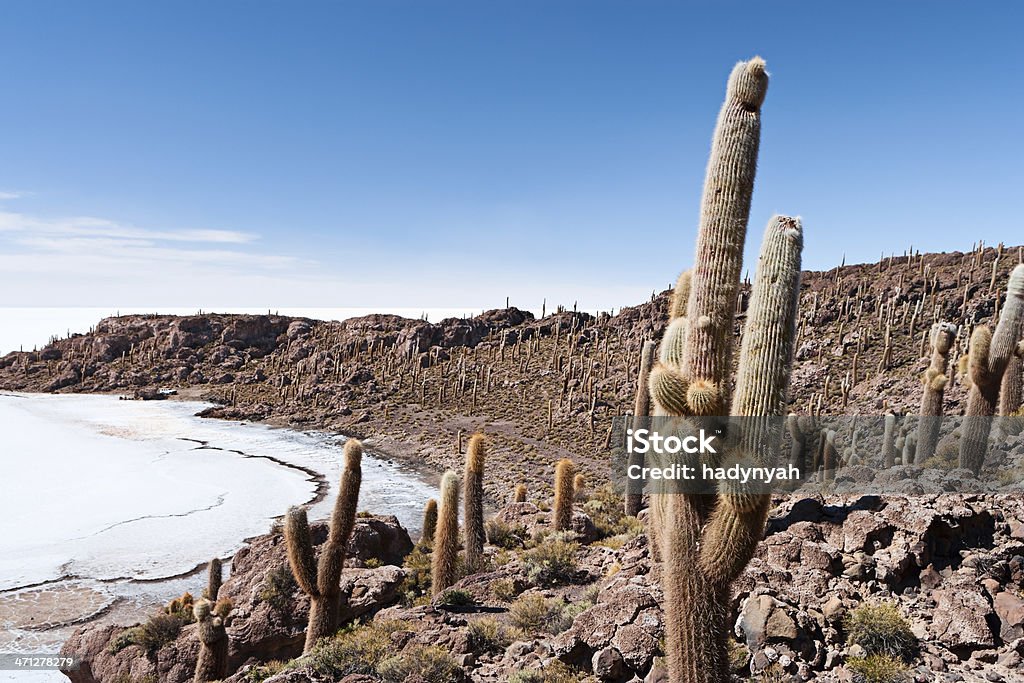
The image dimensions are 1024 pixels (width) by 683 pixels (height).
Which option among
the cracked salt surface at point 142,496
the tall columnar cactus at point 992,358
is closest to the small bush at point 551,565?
the tall columnar cactus at point 992,358

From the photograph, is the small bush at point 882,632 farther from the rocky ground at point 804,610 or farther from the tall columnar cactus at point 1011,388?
the tall columnar cactus at point 1011,388

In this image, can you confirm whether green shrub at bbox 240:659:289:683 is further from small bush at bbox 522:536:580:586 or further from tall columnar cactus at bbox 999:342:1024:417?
tall columnar cactus at bbox 999:342:1024:417

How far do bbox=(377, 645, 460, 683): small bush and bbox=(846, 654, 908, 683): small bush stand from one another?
4.09 m

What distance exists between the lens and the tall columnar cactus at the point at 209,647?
965 centimetres

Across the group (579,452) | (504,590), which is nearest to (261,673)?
(504,590)

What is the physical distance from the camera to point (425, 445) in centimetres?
3784

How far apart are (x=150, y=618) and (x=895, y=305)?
139ft

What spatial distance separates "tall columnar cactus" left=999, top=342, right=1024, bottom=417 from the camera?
11821 millimetres

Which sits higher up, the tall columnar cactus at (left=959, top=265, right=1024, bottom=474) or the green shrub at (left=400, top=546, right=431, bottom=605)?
the tall columnar cactus at (left=959, top=265, right=1024, bottom=474)

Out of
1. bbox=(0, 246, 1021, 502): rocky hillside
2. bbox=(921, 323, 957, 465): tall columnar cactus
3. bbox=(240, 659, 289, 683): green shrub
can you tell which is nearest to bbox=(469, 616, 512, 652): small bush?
bbox=(240, 659, 289, 683): green shrub

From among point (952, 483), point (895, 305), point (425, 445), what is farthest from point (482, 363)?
point (952, 483)

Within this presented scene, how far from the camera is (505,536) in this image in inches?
600

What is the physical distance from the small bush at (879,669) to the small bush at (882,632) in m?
0.12

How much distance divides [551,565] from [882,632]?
5.94 metres
